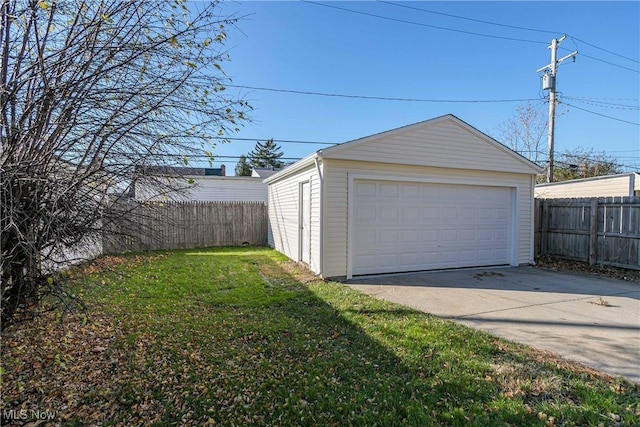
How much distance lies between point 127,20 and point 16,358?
3.34 m

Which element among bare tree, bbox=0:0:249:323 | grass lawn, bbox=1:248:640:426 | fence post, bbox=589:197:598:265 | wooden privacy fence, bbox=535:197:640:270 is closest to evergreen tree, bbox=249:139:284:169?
wooden privacy fence, bbox=535:197:640:270

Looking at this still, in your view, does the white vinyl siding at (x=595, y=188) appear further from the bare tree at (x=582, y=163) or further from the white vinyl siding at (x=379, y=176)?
the bare tree at (x=582, y=163)

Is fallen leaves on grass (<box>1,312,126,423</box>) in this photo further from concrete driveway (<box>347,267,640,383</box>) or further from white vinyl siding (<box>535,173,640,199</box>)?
white vinyl siding (<box>535,173,640,199</box>)

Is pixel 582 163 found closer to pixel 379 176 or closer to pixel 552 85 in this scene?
pixel 552 85

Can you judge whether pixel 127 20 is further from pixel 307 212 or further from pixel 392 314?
pixel 307 212

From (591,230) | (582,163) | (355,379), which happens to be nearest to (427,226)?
(591,230)

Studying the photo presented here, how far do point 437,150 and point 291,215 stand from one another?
174 inches

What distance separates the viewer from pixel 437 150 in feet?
25.3

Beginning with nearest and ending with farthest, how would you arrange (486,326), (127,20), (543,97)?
(127,20) → (486,326) → (543,97)

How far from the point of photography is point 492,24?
11055 mm

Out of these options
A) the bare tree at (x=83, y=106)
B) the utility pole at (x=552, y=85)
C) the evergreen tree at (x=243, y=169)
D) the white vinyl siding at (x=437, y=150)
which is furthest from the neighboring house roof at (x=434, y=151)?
the evergreen tree at (x=243, y=169)

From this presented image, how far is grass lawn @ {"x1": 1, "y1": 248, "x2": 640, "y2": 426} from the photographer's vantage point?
239 centimetres

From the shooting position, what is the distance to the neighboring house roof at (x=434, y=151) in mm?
6871

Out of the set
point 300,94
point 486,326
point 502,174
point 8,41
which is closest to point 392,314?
point 486,326
